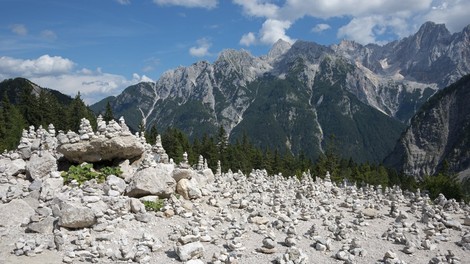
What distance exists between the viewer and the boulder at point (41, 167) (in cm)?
2661

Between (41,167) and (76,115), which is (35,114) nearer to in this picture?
(76,115)

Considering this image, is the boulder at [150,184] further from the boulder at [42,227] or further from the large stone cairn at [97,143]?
the boulder at [42,227]

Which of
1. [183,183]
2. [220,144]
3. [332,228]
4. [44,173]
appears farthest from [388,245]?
[220,144]

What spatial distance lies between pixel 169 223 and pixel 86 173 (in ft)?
27.6

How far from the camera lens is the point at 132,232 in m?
19.9

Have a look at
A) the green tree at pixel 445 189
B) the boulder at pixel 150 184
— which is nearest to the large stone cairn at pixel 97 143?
the boulder at pixel 150 184

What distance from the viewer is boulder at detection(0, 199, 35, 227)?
1997 cm

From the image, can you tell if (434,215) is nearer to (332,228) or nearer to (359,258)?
(332,228)

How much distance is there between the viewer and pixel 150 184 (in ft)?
79.1

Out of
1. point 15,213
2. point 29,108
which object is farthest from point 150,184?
point 29,108

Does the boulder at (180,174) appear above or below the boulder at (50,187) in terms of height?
above

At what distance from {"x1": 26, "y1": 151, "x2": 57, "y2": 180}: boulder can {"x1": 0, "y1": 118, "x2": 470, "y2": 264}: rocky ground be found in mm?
73

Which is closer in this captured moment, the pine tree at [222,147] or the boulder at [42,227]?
the boulder at [42,227]

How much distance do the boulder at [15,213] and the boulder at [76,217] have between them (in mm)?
2501
